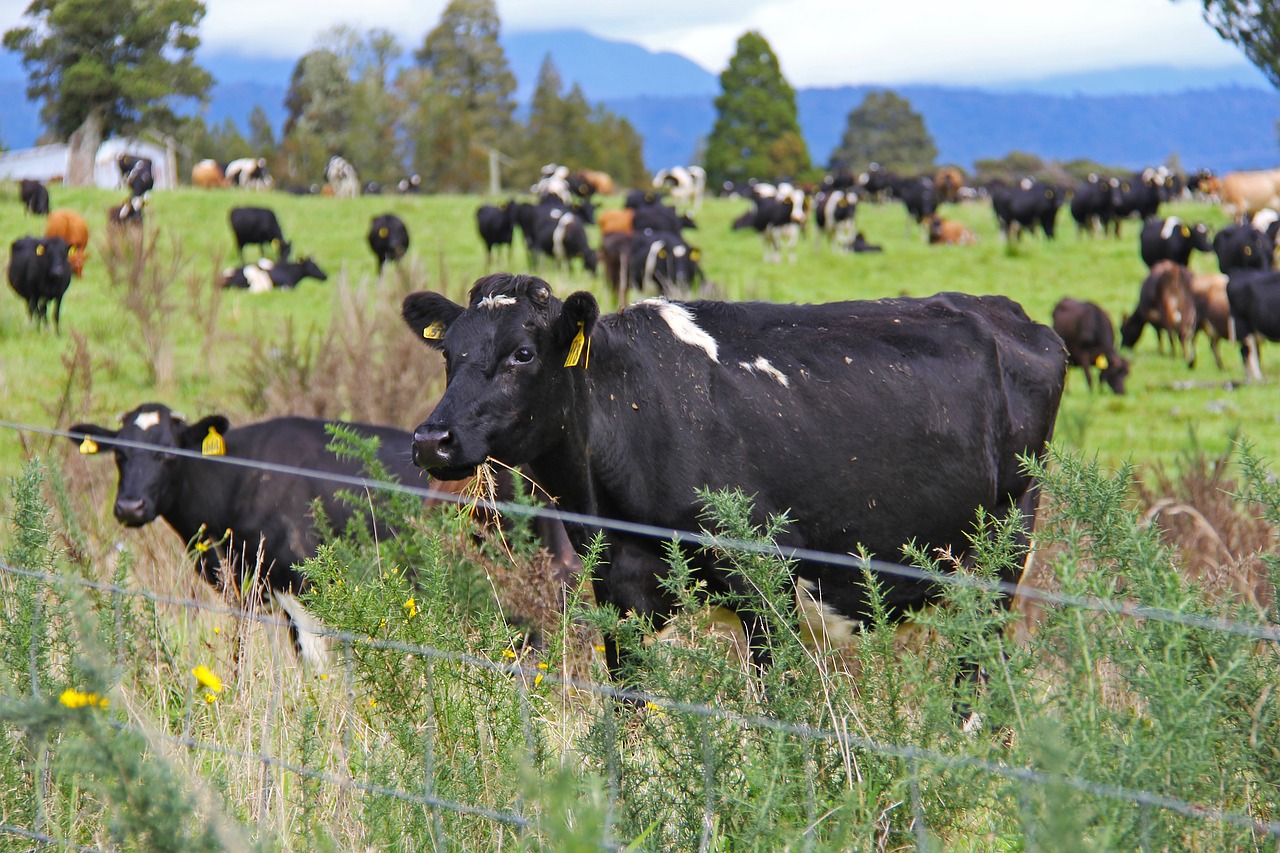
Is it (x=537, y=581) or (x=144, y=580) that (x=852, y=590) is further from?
(x=144, y=580)

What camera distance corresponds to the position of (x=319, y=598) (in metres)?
3.56

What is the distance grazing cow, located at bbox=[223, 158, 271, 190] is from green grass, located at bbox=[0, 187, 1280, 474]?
533 inches

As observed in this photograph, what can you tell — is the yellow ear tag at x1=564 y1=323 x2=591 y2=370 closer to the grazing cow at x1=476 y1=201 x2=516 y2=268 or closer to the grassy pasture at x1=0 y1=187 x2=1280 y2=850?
the grassy pasture at x1=0 y1=187 x2=1280 y2=850

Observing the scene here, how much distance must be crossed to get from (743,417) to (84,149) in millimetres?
46353

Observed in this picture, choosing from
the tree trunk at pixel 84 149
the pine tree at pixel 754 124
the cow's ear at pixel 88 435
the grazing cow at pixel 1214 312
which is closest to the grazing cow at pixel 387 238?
the grazing cow at pixel 1214 312

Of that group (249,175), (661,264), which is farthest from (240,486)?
(249,175)

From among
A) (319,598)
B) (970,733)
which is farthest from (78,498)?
(970,733)

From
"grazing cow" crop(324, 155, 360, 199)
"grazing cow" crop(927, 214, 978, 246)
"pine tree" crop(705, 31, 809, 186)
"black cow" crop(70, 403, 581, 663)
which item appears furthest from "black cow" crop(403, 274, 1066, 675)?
"pine tree" crop(705, 31, 809, 186)

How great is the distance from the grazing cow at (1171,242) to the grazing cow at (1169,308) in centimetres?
639

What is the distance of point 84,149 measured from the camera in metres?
45.0

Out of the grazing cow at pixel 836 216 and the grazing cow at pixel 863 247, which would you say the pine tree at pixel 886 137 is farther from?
the grazing cow at pixel 863 247

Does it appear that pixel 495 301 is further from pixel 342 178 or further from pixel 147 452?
pixel 342 178

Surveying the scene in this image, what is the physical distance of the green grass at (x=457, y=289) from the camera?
41.1ft

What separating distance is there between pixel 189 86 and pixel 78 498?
4157cm
